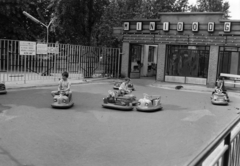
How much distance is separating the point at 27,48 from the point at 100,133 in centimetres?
1165

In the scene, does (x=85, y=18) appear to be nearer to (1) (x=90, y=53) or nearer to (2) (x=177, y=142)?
(1) (x=90, y=53)

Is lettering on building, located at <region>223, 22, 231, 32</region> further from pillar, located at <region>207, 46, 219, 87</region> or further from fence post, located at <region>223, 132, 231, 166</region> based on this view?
fence post, located at <region>223, 132, 231, 166</region>

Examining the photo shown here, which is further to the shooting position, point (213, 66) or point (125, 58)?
point (125, 58)

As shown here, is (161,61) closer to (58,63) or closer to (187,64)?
(187,64)

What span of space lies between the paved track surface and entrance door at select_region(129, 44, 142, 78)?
13.2 metres

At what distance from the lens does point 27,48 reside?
60.1 feet

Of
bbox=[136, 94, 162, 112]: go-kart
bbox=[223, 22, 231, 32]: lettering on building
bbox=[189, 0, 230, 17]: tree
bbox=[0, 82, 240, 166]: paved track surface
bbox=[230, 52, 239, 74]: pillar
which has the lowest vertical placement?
bbox=[0, 82, 240, 166]: paved track surface

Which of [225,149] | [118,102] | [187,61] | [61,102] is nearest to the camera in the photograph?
[225,149]

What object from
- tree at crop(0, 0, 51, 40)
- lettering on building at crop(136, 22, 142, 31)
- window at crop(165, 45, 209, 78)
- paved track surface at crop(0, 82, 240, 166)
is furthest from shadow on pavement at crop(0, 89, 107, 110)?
tree at crop(0, 0, 51, 40)

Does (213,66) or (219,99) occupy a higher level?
(213,66)

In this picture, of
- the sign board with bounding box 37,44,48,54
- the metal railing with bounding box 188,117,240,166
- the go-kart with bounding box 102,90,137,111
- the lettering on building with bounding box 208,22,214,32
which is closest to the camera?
the metal railing with bounding box 188,117,240,166

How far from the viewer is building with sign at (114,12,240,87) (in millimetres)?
22016

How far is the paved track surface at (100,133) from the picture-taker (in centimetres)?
636

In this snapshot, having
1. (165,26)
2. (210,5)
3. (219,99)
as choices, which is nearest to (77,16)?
(165,26)
